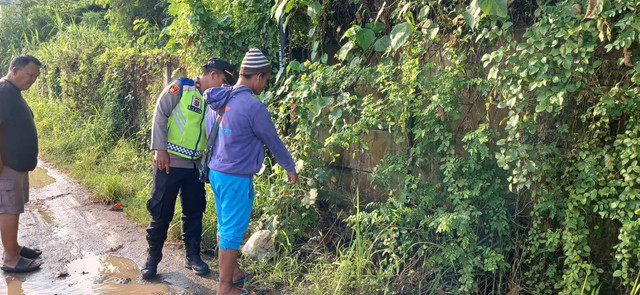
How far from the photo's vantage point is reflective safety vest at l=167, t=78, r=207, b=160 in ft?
13.2

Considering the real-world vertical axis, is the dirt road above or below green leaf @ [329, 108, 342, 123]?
below

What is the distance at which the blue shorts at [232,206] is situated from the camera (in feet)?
11.6

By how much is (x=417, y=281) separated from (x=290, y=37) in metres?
2.61

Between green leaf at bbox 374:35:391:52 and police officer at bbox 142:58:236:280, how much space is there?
1.18 metres

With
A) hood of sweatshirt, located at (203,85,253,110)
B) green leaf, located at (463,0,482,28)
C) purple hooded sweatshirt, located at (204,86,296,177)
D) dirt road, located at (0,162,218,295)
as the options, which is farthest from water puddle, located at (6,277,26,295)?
green leaf, located at (463,0,482,28)

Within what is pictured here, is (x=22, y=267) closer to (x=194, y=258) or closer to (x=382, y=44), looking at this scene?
(x=194, y=258)

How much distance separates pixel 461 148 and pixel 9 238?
3719 mm

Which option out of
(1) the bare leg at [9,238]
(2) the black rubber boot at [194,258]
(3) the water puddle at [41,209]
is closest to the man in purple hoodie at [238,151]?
(2) the black rubber boot at [194,258]

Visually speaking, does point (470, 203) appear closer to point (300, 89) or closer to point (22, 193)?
point (300, 89)

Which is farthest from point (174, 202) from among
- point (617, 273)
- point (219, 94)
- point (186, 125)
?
point (617, 273)

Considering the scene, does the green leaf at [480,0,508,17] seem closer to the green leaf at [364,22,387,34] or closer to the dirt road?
the green leaf at [364,22,387,34]

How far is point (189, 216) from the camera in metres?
4.38

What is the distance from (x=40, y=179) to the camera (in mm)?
7648

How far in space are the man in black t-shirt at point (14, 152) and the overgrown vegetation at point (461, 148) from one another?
1583mm
